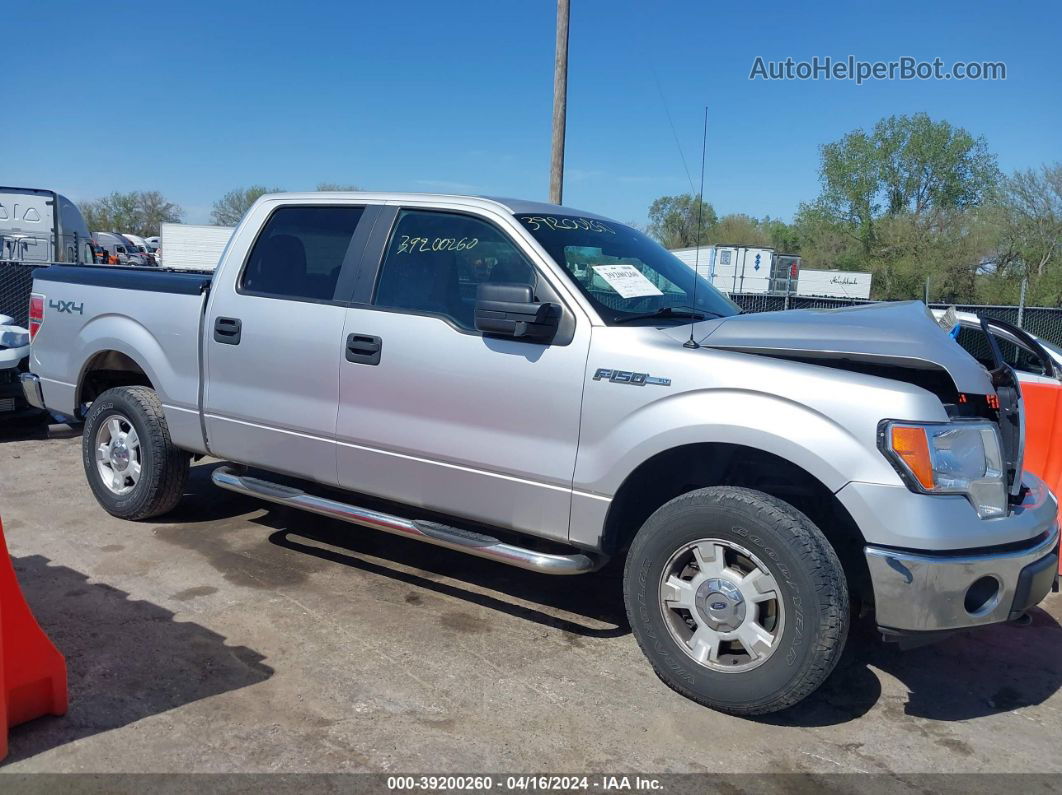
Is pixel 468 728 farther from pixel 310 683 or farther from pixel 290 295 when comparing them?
pixel 290 295

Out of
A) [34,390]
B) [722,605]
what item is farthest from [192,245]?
[722,605]

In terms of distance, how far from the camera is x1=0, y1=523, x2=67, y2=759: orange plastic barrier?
9.96 ft

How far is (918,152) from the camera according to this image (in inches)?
2005

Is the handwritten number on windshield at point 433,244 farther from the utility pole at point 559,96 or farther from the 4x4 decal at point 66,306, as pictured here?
the utility pole at point 559,96

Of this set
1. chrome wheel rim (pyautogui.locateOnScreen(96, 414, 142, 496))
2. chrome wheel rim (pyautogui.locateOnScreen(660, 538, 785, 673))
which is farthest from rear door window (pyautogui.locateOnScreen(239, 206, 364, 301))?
chrome wheel rim (pyautogui.locateOnScreen(660, 538, 785, 673))

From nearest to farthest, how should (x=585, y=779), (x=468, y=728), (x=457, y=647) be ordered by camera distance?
1. (x=585, y=779)
2. (x=468, y=728)
3. (x=457, y=647)

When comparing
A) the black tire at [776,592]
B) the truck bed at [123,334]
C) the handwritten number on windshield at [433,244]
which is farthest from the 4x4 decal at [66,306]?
the black tire at [776,592]

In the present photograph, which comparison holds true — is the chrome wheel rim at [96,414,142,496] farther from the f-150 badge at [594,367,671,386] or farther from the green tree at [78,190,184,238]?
the green tree at [78,190,184,238]

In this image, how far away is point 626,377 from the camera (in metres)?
3.66

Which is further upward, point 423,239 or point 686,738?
point 423,239

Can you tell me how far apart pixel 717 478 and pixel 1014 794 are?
1541mm

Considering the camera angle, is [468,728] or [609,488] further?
[609,488]

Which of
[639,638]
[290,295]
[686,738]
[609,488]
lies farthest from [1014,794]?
[290,295]

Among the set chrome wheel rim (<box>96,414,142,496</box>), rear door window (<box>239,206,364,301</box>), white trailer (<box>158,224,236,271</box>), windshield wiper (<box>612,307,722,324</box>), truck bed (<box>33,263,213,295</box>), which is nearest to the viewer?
windshield wiper (<box>612,307,722,324</box>)
